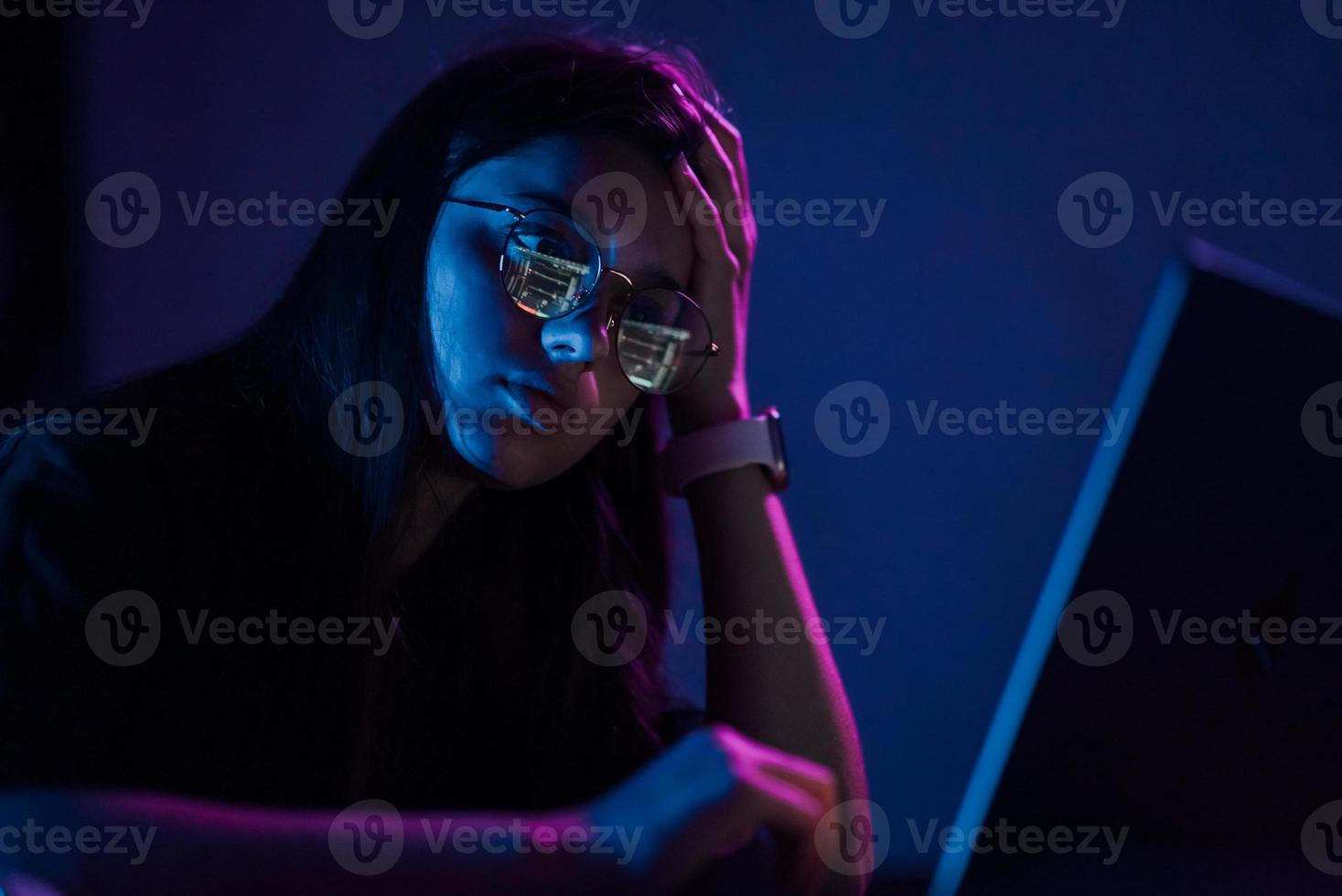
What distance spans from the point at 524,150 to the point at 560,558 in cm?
55

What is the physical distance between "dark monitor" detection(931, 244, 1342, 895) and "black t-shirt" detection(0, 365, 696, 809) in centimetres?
Result: 62

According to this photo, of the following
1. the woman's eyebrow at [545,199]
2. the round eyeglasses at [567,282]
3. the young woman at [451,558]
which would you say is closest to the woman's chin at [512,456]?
the young woman at [451,558]

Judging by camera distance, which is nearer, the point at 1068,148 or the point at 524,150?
the point at 524,150

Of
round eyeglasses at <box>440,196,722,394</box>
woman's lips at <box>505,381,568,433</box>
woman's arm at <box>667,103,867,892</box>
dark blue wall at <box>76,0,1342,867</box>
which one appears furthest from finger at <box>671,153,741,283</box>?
dark blue wall at <box>76,0,1342,867</box>

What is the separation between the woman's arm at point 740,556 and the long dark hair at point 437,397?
108 millimetres

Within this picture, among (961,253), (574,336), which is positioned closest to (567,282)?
(574,336)

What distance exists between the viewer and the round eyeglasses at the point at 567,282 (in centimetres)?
106

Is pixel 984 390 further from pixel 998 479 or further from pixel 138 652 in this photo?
pixel 138 652

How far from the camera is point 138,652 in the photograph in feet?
2.76

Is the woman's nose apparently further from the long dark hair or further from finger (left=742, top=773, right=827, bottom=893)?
finger (left=742, top=773, right=827, bottom=893)

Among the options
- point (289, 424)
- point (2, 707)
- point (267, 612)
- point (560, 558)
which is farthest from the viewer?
point (560, 558)

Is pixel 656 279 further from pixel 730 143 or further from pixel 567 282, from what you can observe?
pixel 730 143

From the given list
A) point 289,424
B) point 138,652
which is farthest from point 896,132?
point 138,652

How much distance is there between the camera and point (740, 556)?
126cm
